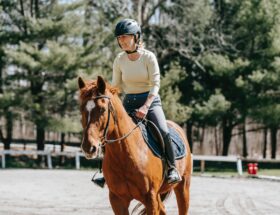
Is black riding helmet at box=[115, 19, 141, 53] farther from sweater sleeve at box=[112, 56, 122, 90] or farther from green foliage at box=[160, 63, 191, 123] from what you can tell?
green foliage at box=[160, 63, 191, 123]

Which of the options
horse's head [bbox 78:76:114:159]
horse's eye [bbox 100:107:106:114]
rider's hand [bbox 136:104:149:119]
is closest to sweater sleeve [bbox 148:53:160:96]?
rider's hand [bbox 136:104:149:119]

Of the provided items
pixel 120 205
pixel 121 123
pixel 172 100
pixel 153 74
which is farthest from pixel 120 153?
pixel 172 100

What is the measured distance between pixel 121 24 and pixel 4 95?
2674 cm

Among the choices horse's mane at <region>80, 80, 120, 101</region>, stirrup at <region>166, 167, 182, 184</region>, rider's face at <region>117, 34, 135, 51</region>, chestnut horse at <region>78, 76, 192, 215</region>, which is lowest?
stirrup at <region>166, 167, 182, 184</region>

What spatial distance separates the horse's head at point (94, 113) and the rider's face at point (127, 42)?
0.83 meters

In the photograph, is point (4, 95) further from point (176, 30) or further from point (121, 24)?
point (121, 24)

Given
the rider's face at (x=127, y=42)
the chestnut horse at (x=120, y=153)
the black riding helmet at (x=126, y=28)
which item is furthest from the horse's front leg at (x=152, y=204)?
the black riding helmet at (x=126, y=28)

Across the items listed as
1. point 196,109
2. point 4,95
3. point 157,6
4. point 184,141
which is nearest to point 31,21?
point 4,95

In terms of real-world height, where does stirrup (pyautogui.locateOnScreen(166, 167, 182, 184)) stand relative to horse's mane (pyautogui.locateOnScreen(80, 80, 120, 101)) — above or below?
below

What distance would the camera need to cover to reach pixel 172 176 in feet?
22.3

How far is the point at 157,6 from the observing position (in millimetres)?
35188

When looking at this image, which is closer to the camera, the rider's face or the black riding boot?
the rider's face

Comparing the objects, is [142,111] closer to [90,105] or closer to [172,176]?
[172,176]

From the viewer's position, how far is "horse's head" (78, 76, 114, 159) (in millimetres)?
5305
